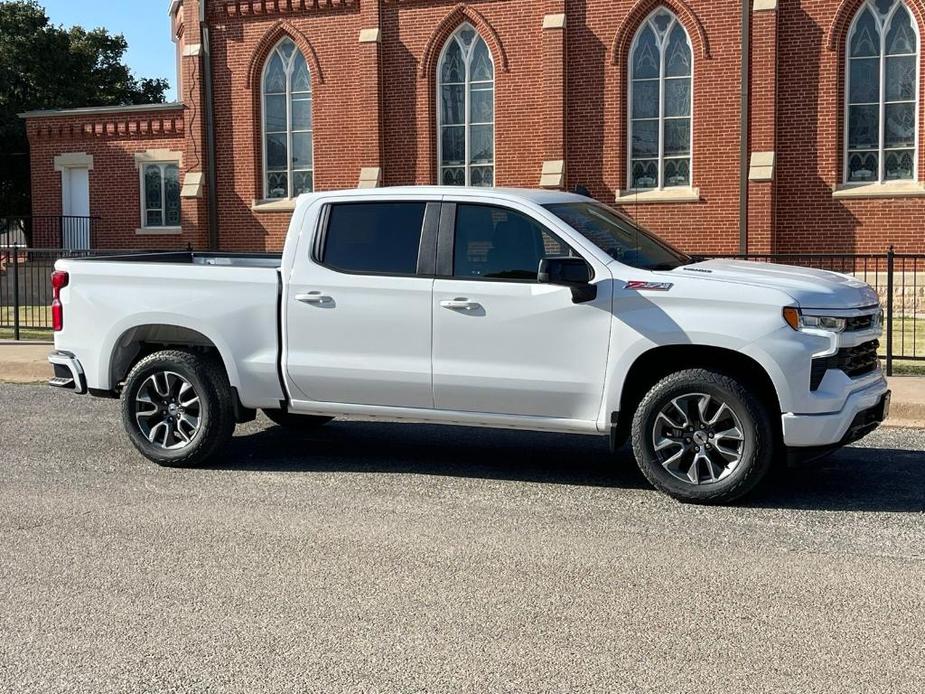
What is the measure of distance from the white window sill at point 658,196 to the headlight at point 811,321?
15409mm

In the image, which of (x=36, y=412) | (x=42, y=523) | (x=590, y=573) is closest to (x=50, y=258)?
(x=36, y=412)

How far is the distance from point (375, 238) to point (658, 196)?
15527mm

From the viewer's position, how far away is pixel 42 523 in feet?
22.0

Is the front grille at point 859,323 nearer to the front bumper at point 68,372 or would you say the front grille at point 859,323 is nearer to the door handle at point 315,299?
the door handle at point 315,299

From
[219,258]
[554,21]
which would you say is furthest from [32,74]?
[219,258]

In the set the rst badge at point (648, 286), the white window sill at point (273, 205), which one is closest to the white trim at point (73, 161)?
the white window sill at point (273, 205)

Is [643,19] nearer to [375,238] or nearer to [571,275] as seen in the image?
[375,238]

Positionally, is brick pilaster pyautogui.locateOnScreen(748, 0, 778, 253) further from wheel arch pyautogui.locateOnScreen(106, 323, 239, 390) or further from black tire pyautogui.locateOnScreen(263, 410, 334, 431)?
wheel arch pyautogui.locateOnScreen(106, 323, 239, 390)

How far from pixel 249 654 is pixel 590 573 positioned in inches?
71.7

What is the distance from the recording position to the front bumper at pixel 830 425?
22.5ft

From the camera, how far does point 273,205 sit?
25922mm

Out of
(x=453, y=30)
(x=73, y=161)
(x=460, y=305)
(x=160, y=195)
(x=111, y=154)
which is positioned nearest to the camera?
(x=460, y=305)

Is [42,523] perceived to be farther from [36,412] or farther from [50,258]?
[50,258]

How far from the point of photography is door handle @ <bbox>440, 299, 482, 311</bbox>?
7.52m
